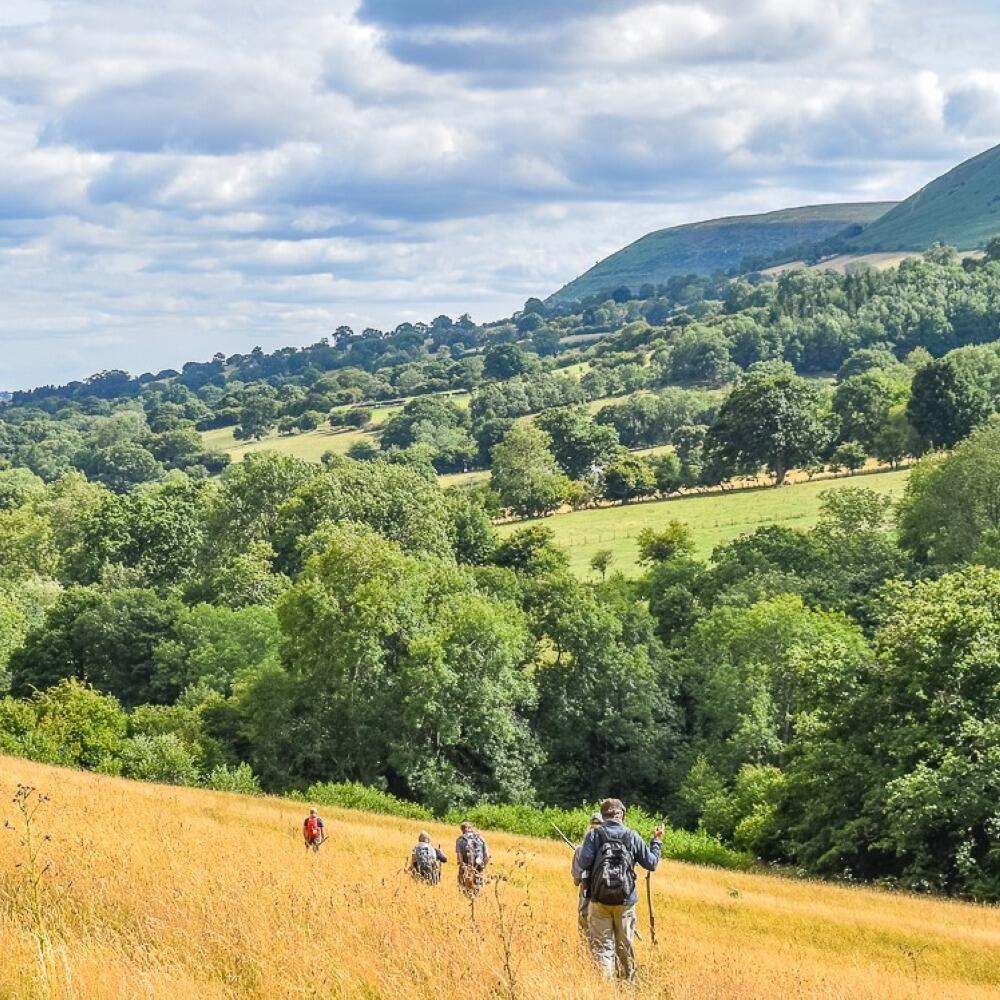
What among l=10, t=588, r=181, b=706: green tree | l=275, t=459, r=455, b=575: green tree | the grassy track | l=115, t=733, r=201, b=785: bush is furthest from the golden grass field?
the grassy track

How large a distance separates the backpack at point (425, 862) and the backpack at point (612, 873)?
6.95 metres

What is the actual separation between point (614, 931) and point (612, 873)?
2.21 feet

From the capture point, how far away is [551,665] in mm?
62250

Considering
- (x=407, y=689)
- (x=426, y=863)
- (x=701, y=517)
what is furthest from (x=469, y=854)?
(x=701, y=517)

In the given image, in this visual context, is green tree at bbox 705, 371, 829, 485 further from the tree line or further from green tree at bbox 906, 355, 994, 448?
the tree line

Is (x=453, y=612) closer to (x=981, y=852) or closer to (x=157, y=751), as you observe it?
(x=157, y=751)

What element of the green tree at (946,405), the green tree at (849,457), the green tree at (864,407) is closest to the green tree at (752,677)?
the green tree at (849,457)

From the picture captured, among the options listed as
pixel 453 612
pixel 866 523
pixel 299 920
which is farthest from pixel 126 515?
pixel 299 920

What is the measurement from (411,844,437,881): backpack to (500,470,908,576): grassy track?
7400 centimetres

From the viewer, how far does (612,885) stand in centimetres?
1155

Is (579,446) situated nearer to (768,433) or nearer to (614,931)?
(768,433)

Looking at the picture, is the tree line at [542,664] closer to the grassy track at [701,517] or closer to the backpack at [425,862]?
the grassy track at [701,517]

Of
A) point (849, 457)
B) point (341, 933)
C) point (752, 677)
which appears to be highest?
point (341, 933)

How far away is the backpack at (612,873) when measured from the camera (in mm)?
11547
